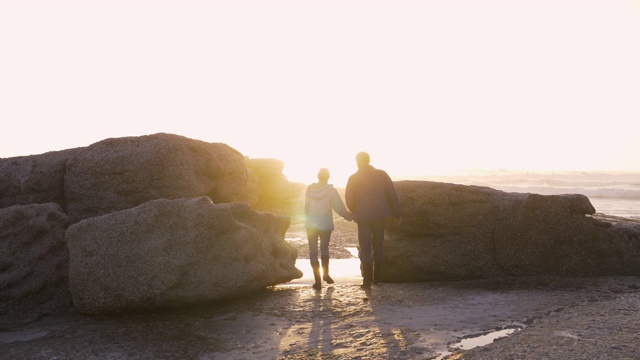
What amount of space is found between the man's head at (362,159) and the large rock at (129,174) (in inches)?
137

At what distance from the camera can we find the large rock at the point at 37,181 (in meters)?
11.3

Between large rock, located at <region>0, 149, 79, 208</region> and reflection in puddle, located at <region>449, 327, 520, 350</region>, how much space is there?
898cm

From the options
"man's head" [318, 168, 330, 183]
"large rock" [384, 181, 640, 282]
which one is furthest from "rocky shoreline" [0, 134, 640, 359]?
"man's head" [318, 168, 330, 183]

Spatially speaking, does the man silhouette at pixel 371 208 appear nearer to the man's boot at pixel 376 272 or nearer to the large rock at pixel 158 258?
the man's boot at pixel 376 272

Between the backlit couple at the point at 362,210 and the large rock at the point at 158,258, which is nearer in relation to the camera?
the large rock at the point at 158,258

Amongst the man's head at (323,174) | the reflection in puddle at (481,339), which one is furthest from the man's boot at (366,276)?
the reflection in puddle at (481,339)

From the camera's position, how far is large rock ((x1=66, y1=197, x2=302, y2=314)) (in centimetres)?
879

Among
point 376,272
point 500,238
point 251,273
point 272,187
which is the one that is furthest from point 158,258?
Answer: point 272,187

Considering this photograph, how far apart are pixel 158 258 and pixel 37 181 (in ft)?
14.6

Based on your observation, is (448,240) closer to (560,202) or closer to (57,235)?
(560,202)

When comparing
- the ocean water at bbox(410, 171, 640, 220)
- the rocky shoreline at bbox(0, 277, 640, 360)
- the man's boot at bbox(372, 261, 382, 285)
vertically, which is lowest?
the ocean water at bbox(410, 171, 640, 220)

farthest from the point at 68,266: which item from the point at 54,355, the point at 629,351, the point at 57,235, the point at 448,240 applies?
the point at 629,351

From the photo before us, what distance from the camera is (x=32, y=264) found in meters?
9.58

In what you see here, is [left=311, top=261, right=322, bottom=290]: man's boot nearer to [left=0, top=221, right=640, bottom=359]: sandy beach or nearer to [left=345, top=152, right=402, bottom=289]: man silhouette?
[left=0, top=221, right=640, bottom=359]: sandy beach
